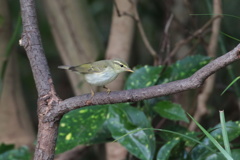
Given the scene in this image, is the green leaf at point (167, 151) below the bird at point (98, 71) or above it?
below

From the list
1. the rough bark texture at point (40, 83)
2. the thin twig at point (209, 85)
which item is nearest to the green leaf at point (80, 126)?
the rough bark texture at point (40, 83)

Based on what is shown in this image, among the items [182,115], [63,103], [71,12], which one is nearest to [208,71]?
[63,103]

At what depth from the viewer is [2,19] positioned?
2639 mm

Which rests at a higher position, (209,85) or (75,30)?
(75,30)

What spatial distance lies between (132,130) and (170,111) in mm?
191

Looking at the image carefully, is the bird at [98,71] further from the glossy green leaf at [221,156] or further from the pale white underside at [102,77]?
the glossy green leaf at [221,156]

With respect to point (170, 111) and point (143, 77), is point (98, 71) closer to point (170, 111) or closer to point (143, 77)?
point (143, 77)

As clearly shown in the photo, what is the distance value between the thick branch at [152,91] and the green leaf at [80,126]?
45 centimetres

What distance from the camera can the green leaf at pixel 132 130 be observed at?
179cm

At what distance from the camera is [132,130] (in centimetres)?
185

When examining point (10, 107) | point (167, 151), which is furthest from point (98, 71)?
point (10, 107)

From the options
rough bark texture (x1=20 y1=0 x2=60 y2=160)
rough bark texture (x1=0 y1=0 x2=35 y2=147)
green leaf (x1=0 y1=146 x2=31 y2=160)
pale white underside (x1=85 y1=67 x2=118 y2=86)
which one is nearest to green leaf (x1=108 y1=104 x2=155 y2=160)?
pale white underside (x1=85 y1=67 x2=118 y2=86)

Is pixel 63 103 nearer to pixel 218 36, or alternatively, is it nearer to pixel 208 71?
pixel 208 71

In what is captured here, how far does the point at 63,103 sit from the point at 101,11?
8.27 feet
